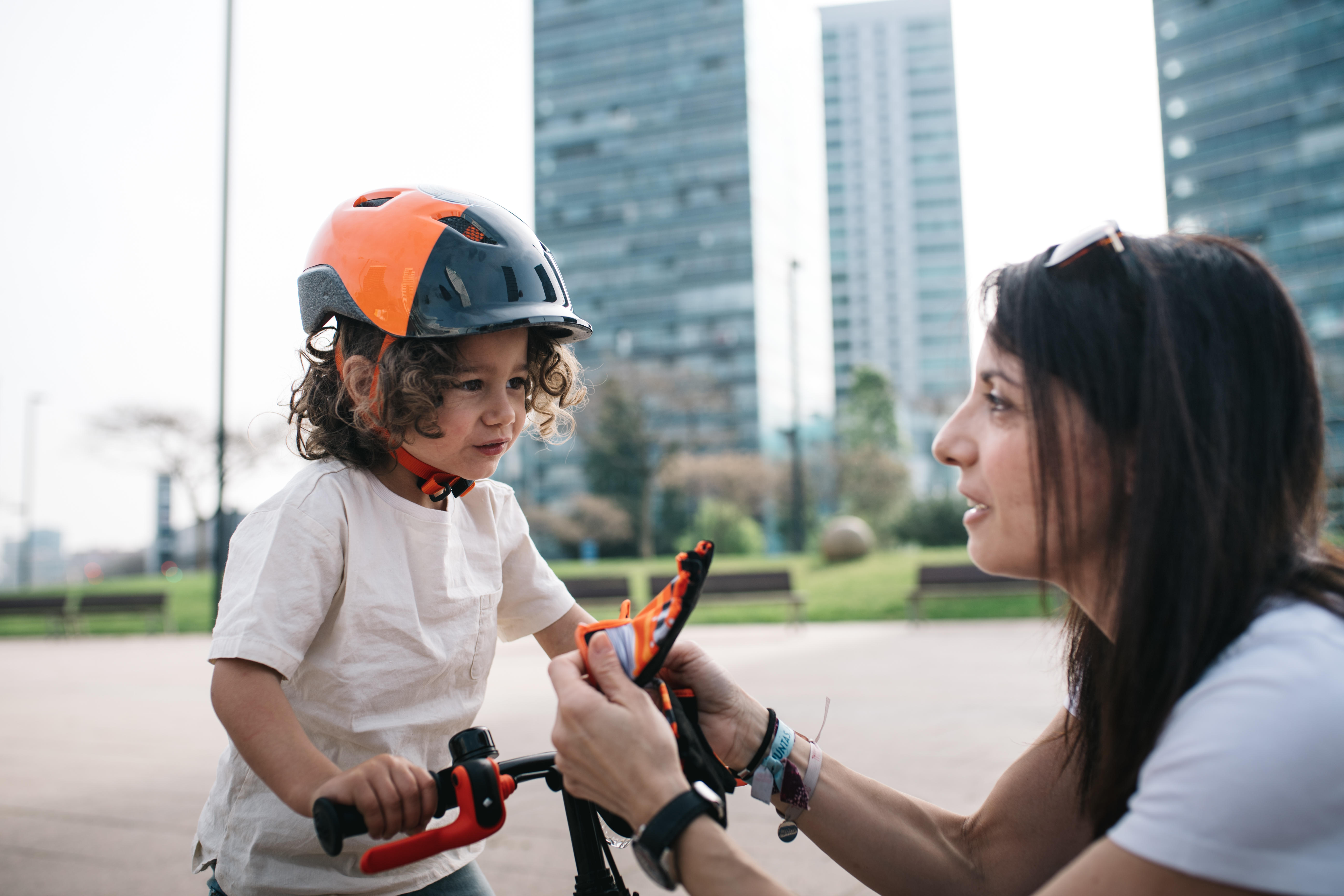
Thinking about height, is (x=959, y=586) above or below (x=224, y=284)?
below

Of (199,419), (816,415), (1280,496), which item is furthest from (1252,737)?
(816,415)

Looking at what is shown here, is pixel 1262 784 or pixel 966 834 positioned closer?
pixel 1262 784

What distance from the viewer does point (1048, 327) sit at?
1.51 m

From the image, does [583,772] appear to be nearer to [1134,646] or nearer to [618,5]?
[1134,646]

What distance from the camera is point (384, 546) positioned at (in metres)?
1.84

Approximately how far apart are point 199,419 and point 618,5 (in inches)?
2838

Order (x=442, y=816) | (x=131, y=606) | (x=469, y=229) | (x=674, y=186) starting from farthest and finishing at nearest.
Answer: (x=674, y=186) → (x=131, y=606) → (x=469, y=229) → (x=442, y=816)

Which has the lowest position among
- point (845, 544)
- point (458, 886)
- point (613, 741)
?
point (845, 544)

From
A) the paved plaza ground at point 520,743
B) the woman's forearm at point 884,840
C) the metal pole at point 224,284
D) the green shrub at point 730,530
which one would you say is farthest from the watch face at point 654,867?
the green shrub at point 730,530

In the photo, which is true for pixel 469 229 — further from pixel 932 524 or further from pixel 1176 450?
pixel 932 524

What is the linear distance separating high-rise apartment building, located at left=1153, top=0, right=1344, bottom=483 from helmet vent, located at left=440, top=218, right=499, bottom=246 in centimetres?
6134

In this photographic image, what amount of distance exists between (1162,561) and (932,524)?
101ft

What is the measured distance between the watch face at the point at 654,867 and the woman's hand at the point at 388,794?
0.33 meters

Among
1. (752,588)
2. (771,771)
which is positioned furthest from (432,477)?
(752,588)
